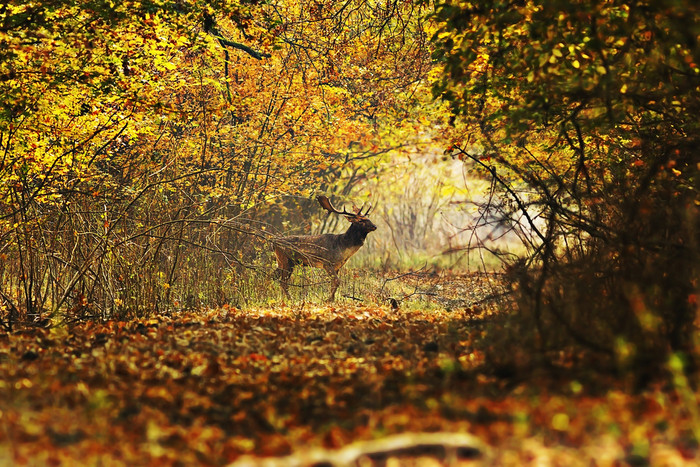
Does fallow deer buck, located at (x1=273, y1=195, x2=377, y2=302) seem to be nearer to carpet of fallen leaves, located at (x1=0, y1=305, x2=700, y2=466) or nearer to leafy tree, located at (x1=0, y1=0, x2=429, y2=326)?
leafy tree, located at (x1=0, y1=0, x2=429, y2=326)

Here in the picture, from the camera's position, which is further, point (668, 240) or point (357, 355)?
point (357, 355)

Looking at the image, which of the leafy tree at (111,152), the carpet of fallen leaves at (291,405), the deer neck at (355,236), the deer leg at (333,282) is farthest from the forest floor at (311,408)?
the deer neck at (355,236)

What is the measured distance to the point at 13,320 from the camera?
960 centimetres

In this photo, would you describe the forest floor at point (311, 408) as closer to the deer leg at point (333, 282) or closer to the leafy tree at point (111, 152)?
the leafy tree at point (111, 152)

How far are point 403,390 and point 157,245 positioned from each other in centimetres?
652

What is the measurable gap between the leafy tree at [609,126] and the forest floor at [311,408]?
575 millimetres

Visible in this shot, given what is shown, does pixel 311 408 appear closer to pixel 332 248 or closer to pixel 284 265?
pixel 332 248

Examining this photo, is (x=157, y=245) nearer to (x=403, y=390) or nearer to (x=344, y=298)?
(x=344, y=298)

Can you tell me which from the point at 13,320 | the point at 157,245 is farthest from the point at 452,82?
the point at 13,320

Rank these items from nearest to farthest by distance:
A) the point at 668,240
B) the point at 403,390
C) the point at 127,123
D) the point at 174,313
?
the point at 403,390
the point at 668,240
the point at 127,123
the point at 174,313

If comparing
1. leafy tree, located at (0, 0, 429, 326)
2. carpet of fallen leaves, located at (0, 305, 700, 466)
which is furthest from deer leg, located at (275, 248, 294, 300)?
carpet of fallen leaves, located at (0, 305, 700, 466)

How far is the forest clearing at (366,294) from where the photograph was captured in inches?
165

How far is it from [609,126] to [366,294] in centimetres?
727

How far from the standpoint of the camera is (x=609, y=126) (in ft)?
27.9
